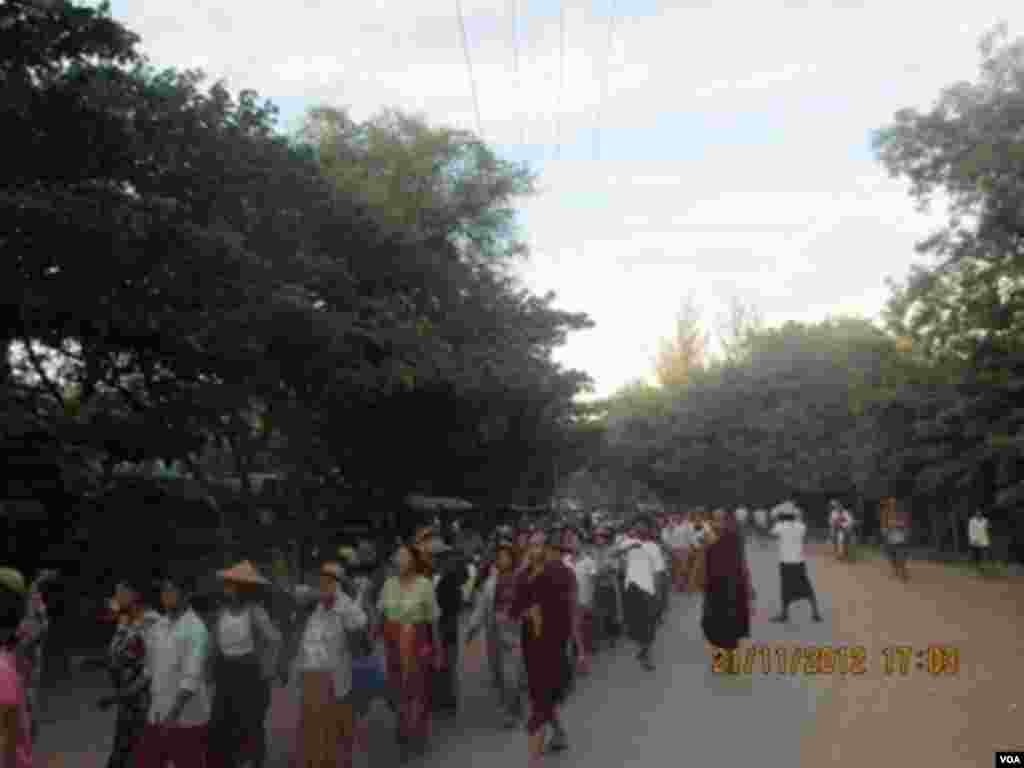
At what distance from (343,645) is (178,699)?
1710 millimetres

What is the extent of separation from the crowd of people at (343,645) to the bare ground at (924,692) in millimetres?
2057

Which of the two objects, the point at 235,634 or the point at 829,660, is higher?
the point at 235,634

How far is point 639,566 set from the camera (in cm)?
1493

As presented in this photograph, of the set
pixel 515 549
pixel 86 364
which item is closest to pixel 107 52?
pixel 86 364

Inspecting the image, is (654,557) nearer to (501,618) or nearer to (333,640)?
(501,618)

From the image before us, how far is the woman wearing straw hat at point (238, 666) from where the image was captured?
8.15 meters

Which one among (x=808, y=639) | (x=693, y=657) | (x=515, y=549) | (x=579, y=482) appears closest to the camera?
(x=515, y=549)

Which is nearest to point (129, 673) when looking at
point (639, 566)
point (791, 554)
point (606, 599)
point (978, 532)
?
point (639, 566)

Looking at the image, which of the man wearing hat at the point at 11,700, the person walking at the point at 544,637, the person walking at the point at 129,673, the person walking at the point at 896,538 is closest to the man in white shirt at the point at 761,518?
the person walking at the point at 896,538

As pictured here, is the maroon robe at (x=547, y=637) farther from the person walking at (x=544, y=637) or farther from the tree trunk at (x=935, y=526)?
the tree trunk at (x=935, y=526)

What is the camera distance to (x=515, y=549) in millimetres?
12883

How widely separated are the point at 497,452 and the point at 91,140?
20322mm

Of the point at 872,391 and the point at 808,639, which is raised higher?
the point at 872,391

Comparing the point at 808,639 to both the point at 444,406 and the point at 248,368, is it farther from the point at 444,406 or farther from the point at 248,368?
the point at 444,406
